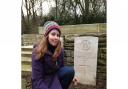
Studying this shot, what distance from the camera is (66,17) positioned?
1.58 metres

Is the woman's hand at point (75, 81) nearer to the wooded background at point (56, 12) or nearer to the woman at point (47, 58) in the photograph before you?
the woman at point (47, 58)

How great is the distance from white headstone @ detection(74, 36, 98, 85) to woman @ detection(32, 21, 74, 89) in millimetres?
206

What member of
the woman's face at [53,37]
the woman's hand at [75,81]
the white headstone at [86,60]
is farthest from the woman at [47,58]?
the white headstone at [86,60]

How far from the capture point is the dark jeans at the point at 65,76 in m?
1.60

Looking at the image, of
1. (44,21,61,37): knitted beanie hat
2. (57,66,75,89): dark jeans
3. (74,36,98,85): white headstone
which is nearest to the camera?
(44,21,61,37): knitted beanie hat

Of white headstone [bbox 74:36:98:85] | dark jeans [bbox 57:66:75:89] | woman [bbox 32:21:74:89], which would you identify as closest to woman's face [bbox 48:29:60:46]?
woman [bbox 32:21:74:89]

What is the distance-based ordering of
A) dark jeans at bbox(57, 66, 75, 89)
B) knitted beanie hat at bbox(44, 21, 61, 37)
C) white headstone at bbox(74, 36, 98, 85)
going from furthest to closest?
white headstone at bbox(74, 36, 98, 85) < dark jeans at bbox(57, 66, 75, 89) < knitted beanie hat at bbox(44, 21, 61, 37)

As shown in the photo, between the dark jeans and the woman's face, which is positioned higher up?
the woman's face

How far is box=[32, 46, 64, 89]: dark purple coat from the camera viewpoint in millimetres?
1488

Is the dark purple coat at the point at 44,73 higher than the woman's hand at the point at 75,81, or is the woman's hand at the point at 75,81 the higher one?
→ the dark purple coat at the point at 44,73

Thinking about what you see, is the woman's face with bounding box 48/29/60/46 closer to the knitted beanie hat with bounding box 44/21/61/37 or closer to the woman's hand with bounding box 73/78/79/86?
the knitted beanie hat with bounding box 44/21/61/37

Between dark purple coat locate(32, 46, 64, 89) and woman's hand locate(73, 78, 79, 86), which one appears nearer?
dark purple coat locate(32, 46, 64, 89)
